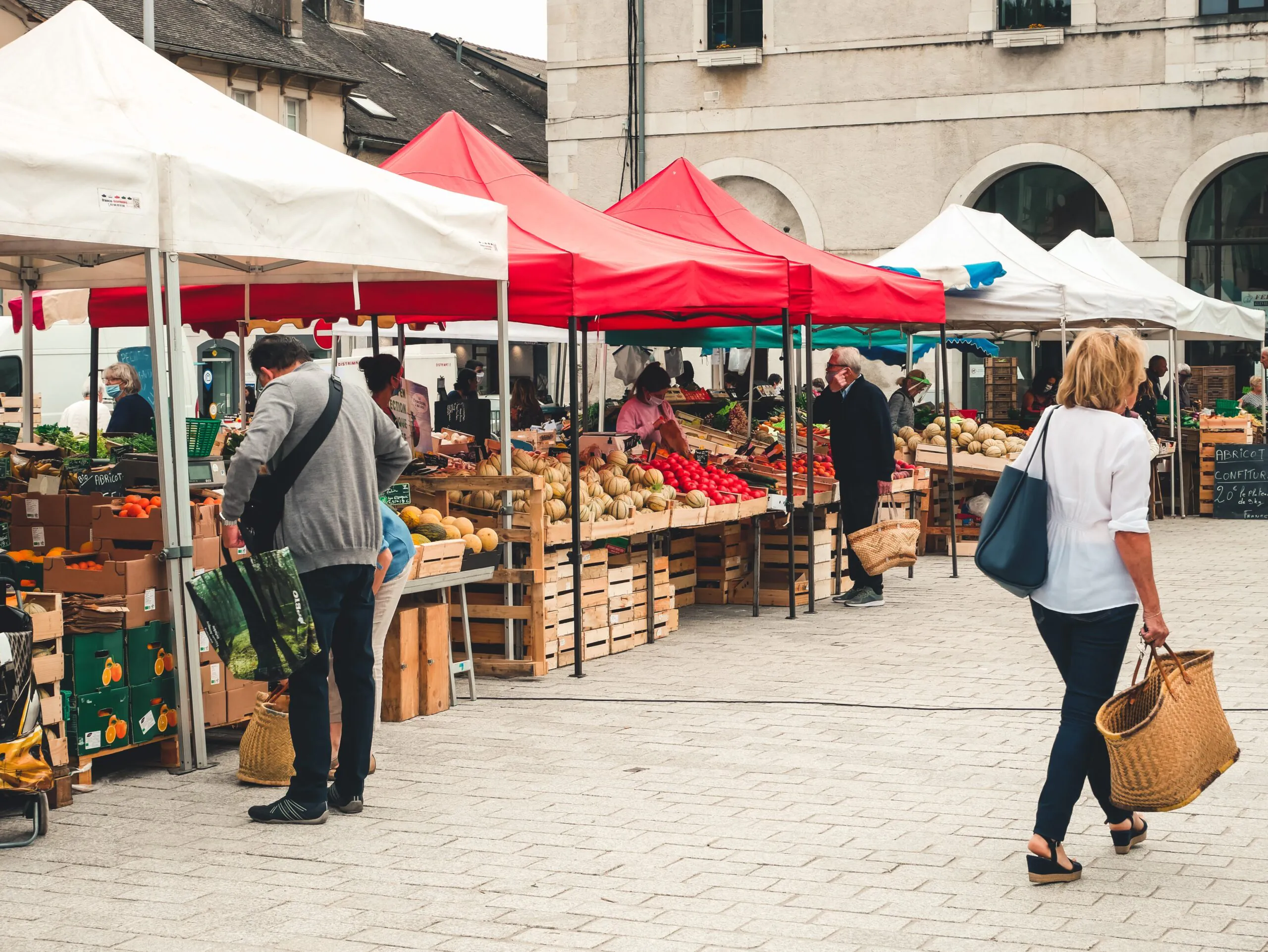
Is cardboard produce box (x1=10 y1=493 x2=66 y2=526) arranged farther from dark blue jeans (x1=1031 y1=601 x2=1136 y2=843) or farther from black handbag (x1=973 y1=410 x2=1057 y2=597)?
dark blue jeans (x1=1031 y1=601 x2=1136 y2=843)

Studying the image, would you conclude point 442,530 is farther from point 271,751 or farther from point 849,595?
point 849,595

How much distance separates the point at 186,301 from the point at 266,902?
6.74 m

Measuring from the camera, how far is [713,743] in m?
7.68

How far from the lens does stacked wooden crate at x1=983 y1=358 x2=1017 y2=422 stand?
2473 cm

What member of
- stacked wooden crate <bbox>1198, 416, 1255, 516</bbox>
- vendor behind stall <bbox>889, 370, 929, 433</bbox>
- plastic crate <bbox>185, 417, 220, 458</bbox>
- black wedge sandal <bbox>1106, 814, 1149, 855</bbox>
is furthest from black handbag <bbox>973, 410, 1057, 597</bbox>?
stacked wooden crate <bbox>1198, 416, 1255, 516</bbox>

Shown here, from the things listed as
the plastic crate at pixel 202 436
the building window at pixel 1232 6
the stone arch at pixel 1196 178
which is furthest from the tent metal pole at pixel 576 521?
the building window at pixel 1232 6

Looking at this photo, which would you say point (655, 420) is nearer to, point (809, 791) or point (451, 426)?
point (451, 426)

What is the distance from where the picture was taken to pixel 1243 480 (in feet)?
65.8

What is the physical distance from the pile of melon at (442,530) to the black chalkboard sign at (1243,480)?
44.0 feet

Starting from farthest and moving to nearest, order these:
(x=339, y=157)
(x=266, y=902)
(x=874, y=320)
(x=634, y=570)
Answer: (x=874, y=320)
(x=634, y=570)
(x=339, y=157)
(x=266, y=902)

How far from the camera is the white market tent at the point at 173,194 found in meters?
6.44

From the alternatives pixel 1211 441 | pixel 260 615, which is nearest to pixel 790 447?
pixel 260 615

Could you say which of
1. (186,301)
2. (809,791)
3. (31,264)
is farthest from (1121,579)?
(186,301)

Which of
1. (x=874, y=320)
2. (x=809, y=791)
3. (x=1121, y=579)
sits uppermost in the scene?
(x=874, y=320)
